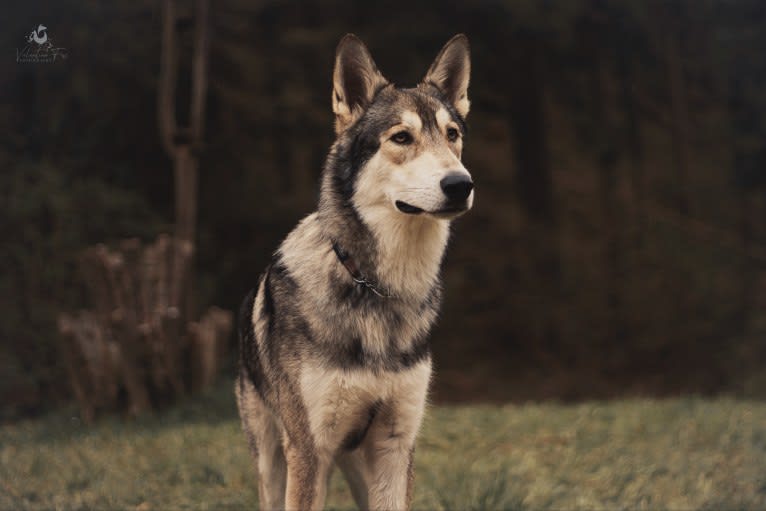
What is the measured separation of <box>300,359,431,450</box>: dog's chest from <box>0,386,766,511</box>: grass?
5.49ft

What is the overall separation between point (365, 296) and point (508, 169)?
33.0ft

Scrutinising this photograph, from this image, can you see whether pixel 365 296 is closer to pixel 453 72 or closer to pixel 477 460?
pixel 453 72

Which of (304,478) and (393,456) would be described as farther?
(393,456)

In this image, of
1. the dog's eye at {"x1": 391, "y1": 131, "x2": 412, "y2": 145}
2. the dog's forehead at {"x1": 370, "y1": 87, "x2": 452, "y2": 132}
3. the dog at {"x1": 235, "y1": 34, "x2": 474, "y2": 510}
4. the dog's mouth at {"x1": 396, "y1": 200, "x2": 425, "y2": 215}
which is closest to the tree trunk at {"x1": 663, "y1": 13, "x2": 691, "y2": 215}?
the dog at {"x1": 235, "y1": 34, "x2": 474, "y2": 510}

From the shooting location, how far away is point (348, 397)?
3.49 meters

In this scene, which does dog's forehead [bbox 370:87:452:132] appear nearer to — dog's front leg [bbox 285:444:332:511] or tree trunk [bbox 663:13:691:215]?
dog's front leg [bbox 285:444:332:511]

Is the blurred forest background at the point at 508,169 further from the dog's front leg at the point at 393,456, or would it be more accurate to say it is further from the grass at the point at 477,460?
the dog's front leg at the point at 393,456

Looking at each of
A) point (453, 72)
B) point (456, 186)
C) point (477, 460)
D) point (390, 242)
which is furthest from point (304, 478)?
point (477, 460)

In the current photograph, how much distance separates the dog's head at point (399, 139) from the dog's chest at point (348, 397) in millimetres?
697

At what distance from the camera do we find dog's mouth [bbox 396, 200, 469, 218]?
10.8ft

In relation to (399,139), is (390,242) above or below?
below

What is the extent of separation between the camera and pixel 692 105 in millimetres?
13367

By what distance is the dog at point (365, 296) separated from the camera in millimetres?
3492

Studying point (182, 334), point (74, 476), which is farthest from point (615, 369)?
point (74, 476)
